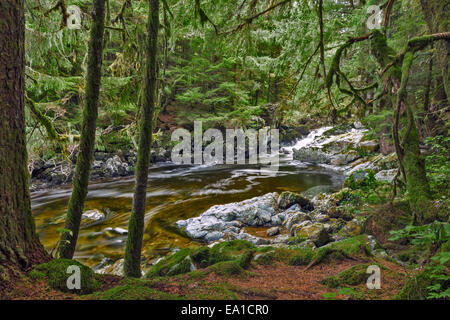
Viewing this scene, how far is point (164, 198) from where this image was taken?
10.7m

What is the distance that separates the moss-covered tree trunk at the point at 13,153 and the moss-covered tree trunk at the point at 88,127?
1.15m

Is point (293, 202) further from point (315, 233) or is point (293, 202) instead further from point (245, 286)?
point (245, 286)

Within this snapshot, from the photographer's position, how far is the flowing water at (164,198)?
6.66 metres

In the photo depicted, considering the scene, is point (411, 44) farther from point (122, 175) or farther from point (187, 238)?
point (122, 175)

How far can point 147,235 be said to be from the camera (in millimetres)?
7168

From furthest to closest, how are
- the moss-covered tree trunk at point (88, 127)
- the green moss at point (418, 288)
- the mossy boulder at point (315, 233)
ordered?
the mossy boulder at point (315, 233) → the moss-covered tree trunk at point (88, 127) → the green moss at point (418, 288)

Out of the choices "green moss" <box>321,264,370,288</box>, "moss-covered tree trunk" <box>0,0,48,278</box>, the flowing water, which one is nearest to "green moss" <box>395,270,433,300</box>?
"green moss" <box>321,264,370,288</box>

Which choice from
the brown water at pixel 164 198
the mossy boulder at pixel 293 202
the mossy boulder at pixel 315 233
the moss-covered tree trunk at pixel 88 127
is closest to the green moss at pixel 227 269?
the moss-covered tree trunk at pixel 88 127

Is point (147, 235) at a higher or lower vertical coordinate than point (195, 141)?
lower

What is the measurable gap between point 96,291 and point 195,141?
64.6 feet

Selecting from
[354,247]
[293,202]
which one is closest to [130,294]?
[354,247]

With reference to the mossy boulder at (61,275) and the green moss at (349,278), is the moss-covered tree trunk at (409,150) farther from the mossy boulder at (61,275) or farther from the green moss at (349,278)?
the mossy boulder at (61,275)

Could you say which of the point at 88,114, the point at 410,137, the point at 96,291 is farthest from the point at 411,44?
the point at 96,291

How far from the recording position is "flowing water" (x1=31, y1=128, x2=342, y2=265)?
666 centimetres
